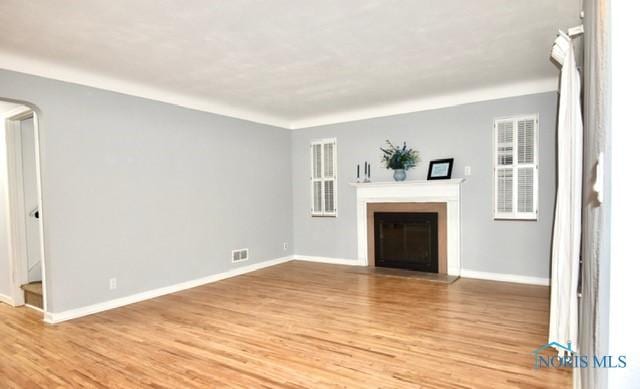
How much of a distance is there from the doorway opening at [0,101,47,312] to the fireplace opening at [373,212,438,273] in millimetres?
4610

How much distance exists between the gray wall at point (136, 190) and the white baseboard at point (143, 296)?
0.06m

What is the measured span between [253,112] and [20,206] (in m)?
3.34

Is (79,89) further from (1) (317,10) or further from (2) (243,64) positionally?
(1) (317,10)

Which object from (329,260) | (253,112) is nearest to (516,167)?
(329,260)

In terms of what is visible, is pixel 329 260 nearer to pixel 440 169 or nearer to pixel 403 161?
pixel 403 161

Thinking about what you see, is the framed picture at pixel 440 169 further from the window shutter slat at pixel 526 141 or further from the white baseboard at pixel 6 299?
the white baseboard at pixel 6 299

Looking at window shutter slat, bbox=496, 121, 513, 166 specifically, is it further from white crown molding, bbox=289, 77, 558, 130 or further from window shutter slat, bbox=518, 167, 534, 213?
white crown molding, bbox=289, 77, 558, 130

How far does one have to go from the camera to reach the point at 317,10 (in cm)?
261

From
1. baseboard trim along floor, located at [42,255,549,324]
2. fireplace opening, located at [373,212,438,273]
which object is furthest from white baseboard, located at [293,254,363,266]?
fireplace opening, located at [373,212,438,273]

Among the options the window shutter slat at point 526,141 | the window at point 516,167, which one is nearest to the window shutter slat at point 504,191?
the window at point 516,167

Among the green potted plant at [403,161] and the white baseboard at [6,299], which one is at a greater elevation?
the green potted plant at [403,161]

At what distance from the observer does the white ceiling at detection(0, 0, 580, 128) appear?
2.59m

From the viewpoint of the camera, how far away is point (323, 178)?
6469mm

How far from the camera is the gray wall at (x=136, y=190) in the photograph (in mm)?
3652
